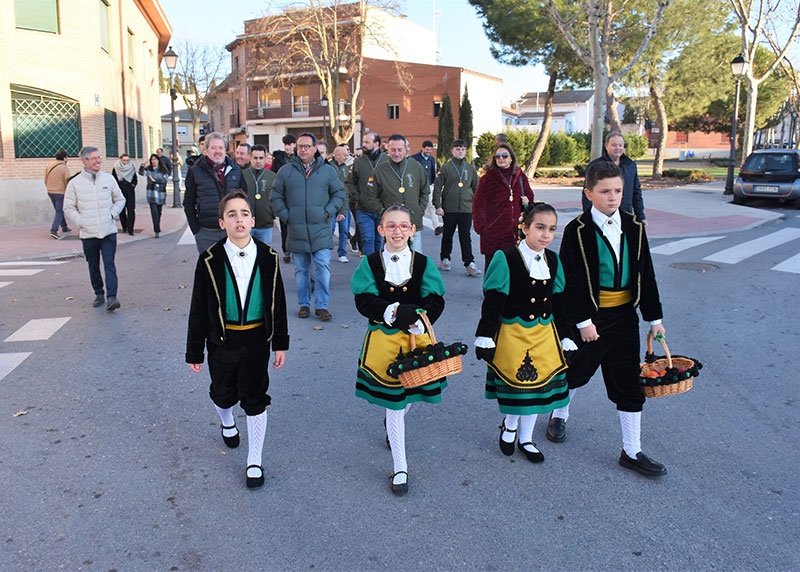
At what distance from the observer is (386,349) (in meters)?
3.66

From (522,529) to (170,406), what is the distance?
2.85 metres

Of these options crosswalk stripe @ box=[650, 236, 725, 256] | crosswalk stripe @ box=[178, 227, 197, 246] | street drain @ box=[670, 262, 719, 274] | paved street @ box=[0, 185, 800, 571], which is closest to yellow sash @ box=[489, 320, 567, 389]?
paved street @ box=[0, 185, 800, 571]

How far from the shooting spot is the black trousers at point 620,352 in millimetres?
3848

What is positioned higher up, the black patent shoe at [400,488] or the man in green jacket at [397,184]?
the man in green jacket at [397,184]

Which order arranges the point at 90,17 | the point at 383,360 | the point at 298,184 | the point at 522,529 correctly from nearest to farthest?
the point at 522,529 < the point at 383,360 < the point at 298,184 < the point at 90,17

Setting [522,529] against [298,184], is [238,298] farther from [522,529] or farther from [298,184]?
[298,184]

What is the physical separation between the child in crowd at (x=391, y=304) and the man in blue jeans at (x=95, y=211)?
17.0 ft

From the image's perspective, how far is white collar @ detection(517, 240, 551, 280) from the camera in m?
3.81

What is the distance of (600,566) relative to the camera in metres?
2.97

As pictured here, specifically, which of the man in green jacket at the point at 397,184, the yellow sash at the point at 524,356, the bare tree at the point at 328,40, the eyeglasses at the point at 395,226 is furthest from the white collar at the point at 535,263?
the bare tree at the point at 328,40

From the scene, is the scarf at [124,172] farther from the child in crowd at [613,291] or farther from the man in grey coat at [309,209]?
the child in crowd at [613,291]

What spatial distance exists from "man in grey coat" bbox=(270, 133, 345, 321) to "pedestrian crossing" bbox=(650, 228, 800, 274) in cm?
689

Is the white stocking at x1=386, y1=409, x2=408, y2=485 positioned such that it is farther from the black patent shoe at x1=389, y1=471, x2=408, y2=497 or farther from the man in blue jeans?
the man in blue jeans

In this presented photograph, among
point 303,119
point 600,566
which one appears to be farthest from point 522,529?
point 303,119
